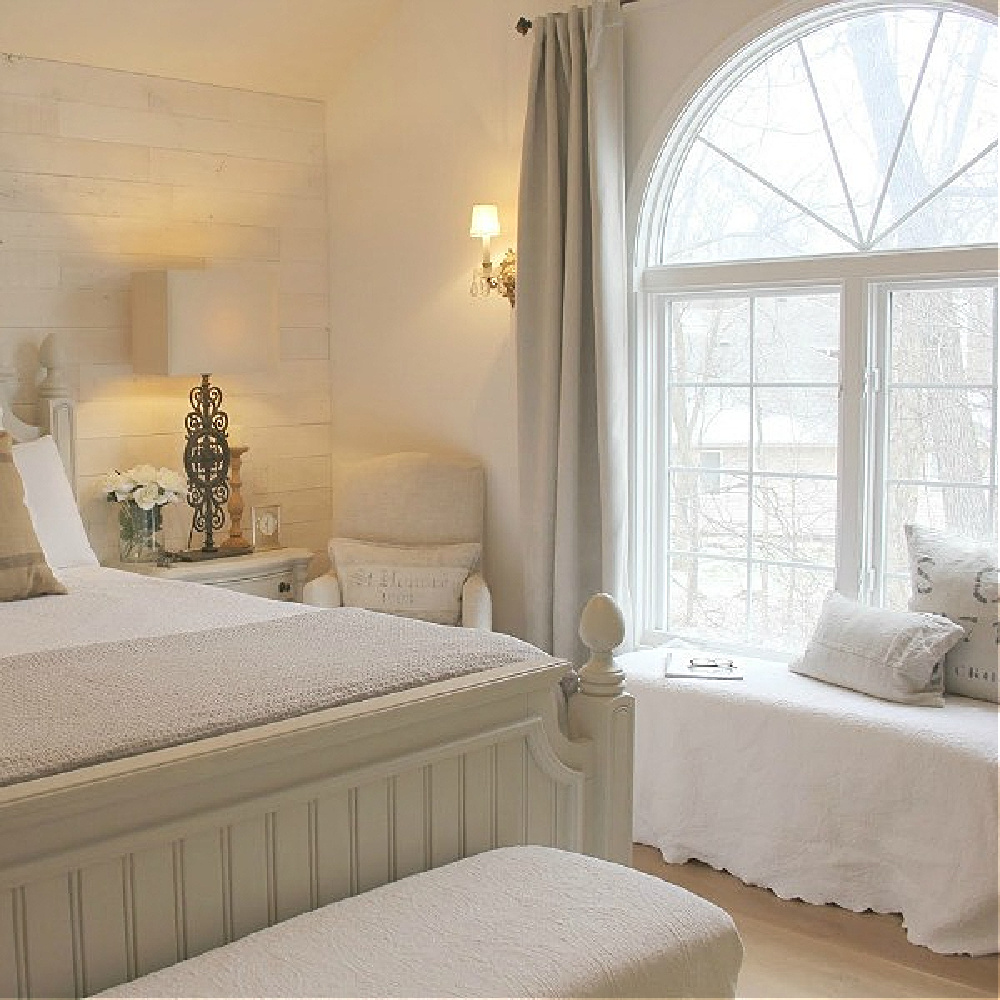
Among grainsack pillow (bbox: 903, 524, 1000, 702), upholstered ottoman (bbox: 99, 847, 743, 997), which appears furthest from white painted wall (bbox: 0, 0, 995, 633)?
upholstered ottoman (bbox: 99, 847, 743, 997)

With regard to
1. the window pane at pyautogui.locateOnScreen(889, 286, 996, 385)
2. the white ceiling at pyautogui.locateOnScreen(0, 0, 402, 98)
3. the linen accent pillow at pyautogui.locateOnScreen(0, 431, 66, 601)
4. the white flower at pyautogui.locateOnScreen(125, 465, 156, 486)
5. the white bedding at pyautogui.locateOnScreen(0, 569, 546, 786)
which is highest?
the white ceiling at pyautogui.locateOnScreen(0, 0, 402, 98)

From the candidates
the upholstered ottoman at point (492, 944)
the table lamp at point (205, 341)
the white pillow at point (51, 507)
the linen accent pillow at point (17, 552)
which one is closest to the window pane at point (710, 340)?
the table lamp at point (205, 341)

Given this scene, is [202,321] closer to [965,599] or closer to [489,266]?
[489,266]

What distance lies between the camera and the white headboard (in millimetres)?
4383

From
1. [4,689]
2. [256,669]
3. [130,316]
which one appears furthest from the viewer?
[130,316]

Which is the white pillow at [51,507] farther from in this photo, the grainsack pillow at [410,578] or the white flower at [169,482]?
the grainsack pillow at [410,578]

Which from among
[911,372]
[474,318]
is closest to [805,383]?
[911,372]

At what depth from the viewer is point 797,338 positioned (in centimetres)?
416

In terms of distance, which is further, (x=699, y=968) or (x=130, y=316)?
(x=130, y=316)

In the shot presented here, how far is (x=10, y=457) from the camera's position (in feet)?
12.1

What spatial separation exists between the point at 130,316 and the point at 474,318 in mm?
1133

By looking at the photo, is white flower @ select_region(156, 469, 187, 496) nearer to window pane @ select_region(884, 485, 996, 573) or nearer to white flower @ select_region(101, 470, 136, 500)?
white flower @ select_region(101, 470, 136, 500)

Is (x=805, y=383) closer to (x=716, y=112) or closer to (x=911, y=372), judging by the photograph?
(x=911, y=372)

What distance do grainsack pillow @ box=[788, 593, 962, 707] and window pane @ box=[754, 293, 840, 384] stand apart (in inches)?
27.4
